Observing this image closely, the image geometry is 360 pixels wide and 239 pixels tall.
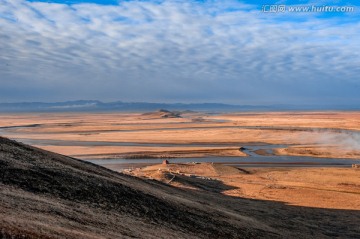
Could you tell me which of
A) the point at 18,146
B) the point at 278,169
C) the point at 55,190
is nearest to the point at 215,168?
the point at 278,169

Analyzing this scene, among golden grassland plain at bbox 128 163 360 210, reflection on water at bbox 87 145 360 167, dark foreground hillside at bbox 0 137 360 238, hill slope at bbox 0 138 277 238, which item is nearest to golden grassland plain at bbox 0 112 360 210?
golden grassland plain at bbox 128 163 360 210

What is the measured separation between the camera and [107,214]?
12.8 meters

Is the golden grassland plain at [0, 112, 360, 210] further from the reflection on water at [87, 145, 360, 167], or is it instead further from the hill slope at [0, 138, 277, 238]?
the hill slope at [0, 138, 277, 238]

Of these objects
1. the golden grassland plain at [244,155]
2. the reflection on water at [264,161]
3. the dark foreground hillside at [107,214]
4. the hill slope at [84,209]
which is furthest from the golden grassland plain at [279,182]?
the hill slope at [84,209]

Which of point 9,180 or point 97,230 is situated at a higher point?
point 9,180

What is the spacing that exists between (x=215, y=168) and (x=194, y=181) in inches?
349

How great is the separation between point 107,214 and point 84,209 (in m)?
0.78

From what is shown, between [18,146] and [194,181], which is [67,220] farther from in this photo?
[194,181]

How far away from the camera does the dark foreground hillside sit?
1005 centimetres

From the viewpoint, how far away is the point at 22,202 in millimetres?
11086

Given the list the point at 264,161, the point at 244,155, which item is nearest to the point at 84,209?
the point at 264,161

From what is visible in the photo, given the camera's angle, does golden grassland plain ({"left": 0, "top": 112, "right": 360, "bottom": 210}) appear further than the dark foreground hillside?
Yes

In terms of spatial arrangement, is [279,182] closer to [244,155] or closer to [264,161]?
[264,161]

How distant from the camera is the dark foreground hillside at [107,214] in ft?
33.0
